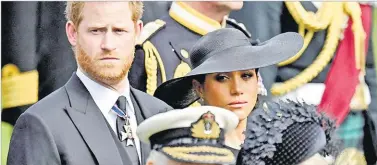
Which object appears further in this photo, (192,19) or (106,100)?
(192,19)

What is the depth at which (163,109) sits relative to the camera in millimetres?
3049

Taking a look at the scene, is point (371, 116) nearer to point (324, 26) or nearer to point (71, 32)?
point (324, 26)

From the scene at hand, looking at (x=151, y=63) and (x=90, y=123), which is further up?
(x=151, y=63)

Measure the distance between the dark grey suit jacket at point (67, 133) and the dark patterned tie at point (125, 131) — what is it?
3cm

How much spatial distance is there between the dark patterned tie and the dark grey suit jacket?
3 centimetres

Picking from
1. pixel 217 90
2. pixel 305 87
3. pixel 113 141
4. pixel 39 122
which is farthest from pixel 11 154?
pixel 305 87

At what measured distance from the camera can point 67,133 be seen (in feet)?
9.61

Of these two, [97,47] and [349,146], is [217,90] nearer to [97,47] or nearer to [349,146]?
[97,47]

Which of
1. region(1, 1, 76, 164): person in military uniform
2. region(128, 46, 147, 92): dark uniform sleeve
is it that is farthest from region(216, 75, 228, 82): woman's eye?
region(1, 1, 76, 164): person in military uniform

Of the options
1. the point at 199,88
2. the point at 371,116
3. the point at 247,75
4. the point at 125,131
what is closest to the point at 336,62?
the point at 371,116

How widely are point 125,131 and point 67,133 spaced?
0.63ft

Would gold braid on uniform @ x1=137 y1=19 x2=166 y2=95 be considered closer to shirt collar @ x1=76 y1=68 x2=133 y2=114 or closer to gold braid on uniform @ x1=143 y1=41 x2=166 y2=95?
gold braid on uniform @ x1=143 y1=41 x2=166 y2=95

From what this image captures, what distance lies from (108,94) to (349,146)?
0.96 metres

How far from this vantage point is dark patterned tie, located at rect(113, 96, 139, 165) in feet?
9.57
